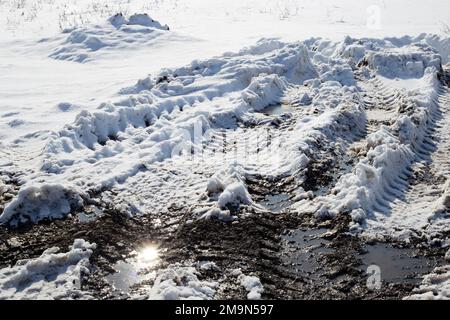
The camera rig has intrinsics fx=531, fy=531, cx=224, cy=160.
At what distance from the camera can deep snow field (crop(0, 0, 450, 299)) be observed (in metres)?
4.82

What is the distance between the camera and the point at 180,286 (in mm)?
4555

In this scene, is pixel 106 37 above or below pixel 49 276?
above

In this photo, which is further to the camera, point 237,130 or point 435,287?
point 237,130

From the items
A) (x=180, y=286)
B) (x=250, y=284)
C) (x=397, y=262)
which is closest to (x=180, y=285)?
(x=180, y=286)

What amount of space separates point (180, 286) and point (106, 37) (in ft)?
31.1

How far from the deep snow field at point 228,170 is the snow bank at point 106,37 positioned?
106 mm

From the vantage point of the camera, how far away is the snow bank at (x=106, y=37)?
12.0 m

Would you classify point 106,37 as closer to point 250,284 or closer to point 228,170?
point 228,170

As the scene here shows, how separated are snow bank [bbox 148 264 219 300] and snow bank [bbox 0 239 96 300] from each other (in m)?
0.61

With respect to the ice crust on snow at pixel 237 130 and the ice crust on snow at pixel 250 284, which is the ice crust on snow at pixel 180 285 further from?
the ice crust on snow at pixel 237 130

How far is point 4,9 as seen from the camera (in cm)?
1723

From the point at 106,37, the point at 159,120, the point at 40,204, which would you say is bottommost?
the point at 40,204
